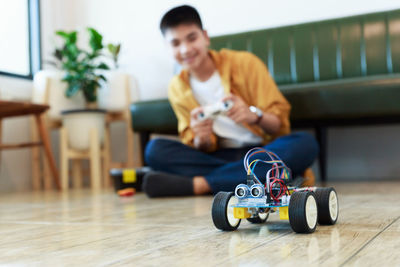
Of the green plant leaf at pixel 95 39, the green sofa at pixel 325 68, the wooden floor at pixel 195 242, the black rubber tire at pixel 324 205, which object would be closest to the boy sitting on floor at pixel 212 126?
the green sofa at pixel 325 68

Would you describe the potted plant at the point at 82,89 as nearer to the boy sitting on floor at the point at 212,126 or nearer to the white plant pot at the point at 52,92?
the white plant pot at the point at 52,92

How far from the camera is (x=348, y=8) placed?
109 inches

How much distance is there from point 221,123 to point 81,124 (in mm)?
1197

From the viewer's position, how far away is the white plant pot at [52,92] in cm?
286

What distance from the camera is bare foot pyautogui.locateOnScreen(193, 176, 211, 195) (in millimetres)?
1743

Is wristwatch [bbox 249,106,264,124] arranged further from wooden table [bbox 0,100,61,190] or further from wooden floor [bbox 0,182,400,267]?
wooden table [bbox 0,100,61,190]

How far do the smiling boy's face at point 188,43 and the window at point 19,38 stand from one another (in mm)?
1559

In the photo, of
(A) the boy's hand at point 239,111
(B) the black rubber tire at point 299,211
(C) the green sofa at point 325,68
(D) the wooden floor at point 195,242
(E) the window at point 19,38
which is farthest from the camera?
(E) the window at point 19,38

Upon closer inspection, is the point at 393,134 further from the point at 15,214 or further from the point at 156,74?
the point at 15,214

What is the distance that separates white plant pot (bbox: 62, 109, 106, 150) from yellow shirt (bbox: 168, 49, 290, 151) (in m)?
0.98

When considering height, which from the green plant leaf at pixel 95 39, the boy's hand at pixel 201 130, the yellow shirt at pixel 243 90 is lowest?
the boy's hand at pixel 201 130

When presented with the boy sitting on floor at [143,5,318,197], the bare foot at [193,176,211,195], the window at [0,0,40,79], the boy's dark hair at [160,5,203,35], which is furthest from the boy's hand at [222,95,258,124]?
the window at [0,0,40,79]

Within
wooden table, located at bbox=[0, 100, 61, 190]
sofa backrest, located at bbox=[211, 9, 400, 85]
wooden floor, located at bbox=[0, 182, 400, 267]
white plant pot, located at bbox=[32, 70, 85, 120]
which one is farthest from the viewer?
white plant pot, located at bbox=[32, 70, 85, 120]

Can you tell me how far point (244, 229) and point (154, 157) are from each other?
1.04 metres
